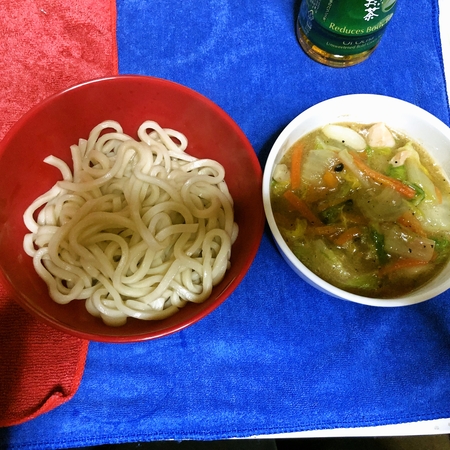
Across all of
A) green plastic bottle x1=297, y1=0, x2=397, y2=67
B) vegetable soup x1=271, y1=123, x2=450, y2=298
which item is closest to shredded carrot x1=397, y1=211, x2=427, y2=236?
vegetable soup x1=271, y1=123, x2=450, y2=298

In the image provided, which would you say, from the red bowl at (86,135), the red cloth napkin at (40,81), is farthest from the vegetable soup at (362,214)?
the red cloth napkin at (40,81)

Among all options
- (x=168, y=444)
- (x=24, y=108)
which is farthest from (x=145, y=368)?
(x=24, y=108)

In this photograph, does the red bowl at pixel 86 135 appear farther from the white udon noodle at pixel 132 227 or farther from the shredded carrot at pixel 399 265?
the shredded carrot at pixel 399 265

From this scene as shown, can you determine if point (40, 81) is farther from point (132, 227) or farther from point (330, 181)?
point (330, 181)

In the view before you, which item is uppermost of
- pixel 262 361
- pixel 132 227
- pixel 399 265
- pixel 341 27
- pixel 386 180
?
pixel 341 27

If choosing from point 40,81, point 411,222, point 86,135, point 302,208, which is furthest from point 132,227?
point 411,222
